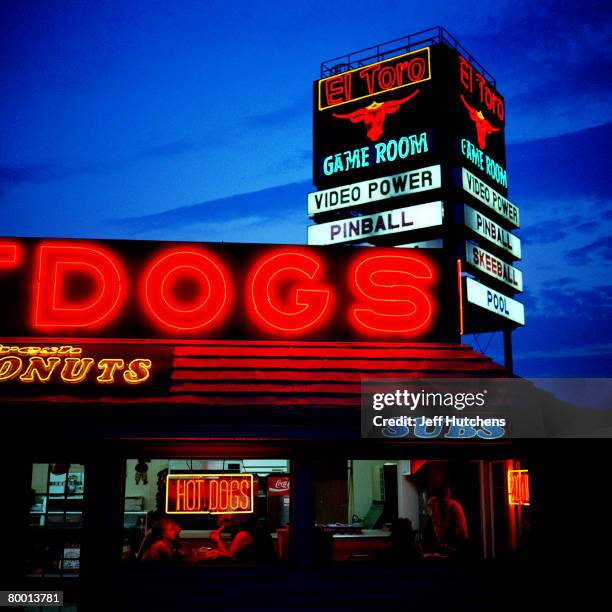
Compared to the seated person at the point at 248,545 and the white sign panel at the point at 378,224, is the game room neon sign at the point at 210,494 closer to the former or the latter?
the seated person at the point at 248,545

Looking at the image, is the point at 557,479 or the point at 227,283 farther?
the point at 227,283

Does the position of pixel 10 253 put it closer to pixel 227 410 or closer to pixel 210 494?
pixel 227 410

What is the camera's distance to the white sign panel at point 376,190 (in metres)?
32.1

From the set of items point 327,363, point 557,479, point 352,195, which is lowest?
point 557,479

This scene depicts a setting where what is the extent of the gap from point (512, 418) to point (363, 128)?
85.7 feet

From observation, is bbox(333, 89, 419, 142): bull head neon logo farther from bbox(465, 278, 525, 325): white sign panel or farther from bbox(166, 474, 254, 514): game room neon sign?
bbox(166, 474, 254, 514): game room neon sign

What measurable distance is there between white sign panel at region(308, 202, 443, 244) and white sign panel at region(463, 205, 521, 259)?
53.7 inches

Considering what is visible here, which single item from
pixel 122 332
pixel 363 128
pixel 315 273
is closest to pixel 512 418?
pixel 315 273

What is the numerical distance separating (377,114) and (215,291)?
79.7 ft

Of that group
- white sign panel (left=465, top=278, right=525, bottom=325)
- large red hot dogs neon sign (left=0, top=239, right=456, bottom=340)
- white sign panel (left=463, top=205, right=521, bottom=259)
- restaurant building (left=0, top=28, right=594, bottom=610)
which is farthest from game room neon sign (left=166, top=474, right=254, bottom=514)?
white sign panel (left=463, top=205, right=521, bottom=259)

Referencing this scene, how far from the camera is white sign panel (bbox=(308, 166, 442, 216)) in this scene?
32125 millimetres

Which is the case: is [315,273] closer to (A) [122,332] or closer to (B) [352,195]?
(A) [122,332]

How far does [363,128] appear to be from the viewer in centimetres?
3425

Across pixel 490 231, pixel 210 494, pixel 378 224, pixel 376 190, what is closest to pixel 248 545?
pixel 210 494
